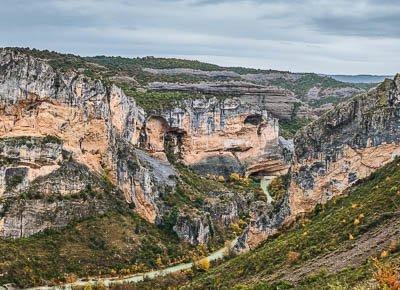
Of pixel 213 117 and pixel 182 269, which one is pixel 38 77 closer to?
pixel 182 269

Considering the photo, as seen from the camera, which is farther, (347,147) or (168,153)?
(168,153)

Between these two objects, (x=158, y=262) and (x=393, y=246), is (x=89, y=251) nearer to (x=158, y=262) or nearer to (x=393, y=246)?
(x=158, y=262)

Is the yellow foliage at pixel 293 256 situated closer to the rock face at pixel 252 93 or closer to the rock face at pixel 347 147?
the rock face at pixel 347 147

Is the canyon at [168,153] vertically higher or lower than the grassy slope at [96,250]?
higher

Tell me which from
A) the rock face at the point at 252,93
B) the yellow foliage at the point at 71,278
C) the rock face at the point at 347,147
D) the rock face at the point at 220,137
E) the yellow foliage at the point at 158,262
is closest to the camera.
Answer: the rock face at the point at 347,147

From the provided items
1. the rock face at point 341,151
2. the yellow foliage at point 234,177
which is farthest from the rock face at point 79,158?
the rock face at point 341,151

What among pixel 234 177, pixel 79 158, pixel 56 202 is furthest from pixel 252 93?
pixel 56 202

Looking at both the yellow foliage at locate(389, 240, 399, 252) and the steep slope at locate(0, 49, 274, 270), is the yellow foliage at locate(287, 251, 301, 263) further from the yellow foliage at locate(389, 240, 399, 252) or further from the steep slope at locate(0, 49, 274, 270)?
the steep slope at locate(0, 49, 274, 270)
